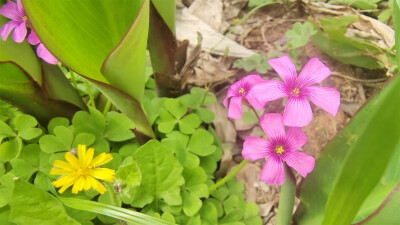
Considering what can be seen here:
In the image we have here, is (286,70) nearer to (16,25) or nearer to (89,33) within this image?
(89,33)

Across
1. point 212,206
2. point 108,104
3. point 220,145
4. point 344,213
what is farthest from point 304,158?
point 108,104

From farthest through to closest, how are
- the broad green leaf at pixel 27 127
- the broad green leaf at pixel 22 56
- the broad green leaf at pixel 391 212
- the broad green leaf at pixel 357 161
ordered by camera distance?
the broad green leaf at pixel 27 127 → the broad green leaf at pixel 22 56 → the broad green leaf at pixel 391 212 → the broad green leaf at pixel 357 161

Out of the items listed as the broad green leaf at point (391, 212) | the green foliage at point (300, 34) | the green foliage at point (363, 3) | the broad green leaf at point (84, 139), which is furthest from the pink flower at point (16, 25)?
the green foliage at point (363, 3)

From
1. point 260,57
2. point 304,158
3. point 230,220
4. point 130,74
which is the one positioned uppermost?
point 130,74

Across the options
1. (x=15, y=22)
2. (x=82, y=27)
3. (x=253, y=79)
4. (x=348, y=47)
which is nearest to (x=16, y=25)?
(x=15, y=22)

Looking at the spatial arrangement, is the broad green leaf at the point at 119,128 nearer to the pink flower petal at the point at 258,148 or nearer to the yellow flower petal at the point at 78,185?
the yellow flower petal at the point at 78,185

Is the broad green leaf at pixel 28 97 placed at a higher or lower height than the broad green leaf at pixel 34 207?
higher

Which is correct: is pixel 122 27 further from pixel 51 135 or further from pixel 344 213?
pixel 344 213
